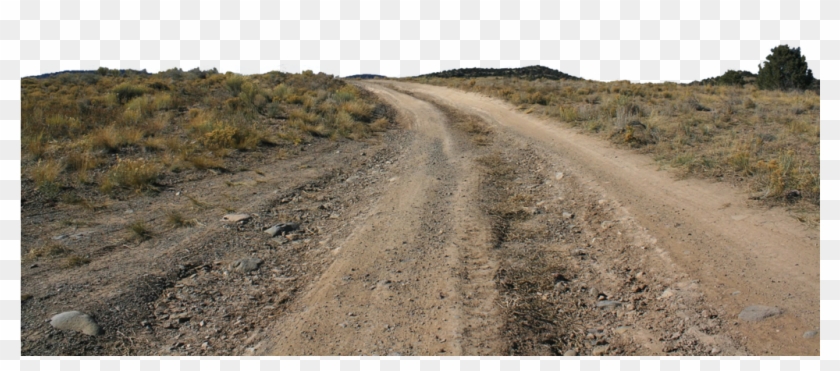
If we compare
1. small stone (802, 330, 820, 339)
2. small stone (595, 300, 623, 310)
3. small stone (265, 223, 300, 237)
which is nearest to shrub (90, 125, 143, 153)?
small stone (265, 223, 300, 237)

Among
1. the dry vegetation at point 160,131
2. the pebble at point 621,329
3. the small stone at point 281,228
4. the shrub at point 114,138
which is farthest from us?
the shrub at point 114,138

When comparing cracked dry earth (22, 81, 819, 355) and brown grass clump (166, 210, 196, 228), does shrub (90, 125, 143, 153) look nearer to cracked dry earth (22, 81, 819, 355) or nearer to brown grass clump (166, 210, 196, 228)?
cracked dry earth (22, 81, 819, 355)

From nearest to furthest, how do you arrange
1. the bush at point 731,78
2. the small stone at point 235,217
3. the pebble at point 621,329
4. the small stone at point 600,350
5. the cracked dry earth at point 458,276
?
the small stone at point 600,350 → the cracked dry earth at point 458,276 → the pebble at point 621,329 → the small stone at point 235,217 → the bush at point 731,78

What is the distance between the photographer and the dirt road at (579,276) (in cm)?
421

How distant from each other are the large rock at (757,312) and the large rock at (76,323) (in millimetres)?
5540

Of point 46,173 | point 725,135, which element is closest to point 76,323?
point 46,173

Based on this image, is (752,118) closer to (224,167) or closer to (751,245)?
(751,245)

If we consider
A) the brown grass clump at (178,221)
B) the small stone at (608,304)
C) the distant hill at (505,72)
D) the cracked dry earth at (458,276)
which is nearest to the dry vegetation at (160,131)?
the cracked dry earth at (458,276)

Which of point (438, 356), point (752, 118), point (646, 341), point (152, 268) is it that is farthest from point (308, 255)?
point (752, 118)

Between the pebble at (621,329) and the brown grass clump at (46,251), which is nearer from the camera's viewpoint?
the pebble at (621,329)

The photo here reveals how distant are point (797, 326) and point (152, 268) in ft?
20.6

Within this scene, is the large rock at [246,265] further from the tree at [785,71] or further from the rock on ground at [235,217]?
the tree at [785,71]

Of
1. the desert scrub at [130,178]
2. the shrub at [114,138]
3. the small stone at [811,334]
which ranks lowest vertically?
the small stone at [811,334]

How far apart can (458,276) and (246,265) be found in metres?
2.49
